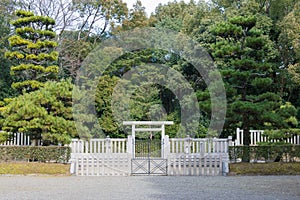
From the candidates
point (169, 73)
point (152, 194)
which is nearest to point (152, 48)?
point (169, 73)

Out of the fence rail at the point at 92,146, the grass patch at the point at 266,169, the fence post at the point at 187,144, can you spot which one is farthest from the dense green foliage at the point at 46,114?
the grass patch at the point at 266,169

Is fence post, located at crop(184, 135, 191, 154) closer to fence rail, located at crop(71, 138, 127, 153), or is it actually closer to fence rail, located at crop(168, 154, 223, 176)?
fence rail, located at crop(168, 154, 223, 176)

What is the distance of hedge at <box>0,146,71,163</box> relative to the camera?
11.5 meters

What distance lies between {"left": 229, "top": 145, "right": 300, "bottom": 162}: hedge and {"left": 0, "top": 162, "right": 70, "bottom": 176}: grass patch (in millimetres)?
4604

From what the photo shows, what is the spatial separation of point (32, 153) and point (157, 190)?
5.15 metres

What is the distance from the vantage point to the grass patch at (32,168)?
1055 cm

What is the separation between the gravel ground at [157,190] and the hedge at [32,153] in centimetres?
208

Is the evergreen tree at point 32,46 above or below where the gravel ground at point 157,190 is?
above

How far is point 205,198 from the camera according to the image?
21.5 ft

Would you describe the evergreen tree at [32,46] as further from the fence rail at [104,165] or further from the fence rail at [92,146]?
the fence rail at [104,165]

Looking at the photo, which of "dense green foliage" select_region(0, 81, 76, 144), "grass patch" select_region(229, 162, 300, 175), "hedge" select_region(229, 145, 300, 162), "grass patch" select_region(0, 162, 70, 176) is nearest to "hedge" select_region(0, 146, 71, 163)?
"dense green foliage" select_region(0, 81, 76, 144)

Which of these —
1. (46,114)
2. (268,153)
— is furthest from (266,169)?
(46,114)

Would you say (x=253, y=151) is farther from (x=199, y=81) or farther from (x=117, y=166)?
(x=199, y=81)

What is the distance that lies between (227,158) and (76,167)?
4035 mm
